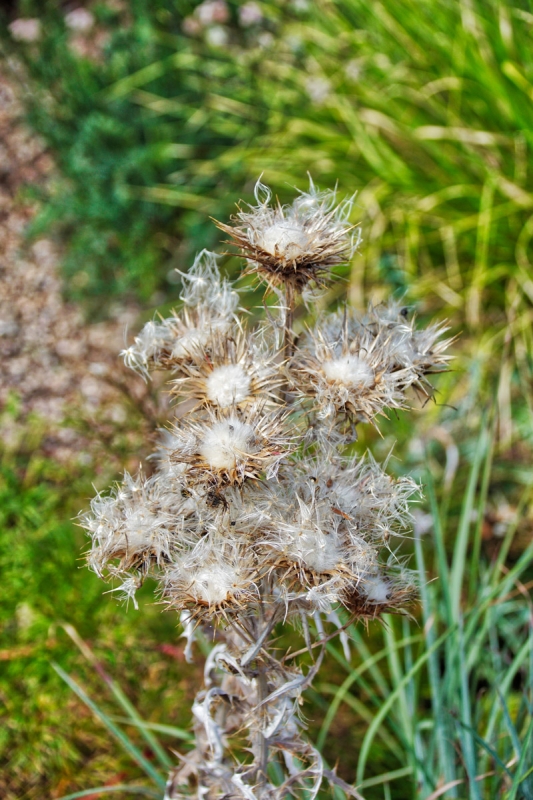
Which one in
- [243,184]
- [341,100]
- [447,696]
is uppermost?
[341,100]

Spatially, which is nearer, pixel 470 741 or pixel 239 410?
pixel 239 410

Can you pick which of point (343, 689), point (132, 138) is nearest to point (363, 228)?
point (132, 138)

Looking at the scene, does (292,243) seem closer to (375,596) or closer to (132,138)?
(375,596)

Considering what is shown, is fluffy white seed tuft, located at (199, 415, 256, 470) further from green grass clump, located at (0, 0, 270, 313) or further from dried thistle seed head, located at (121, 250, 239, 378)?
green grass clump, located at (0, 0, 270, 313)

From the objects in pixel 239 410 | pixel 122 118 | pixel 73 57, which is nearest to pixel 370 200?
pixel 122 118

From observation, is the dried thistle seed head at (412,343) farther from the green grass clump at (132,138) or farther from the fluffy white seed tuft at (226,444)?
the green grass clump at (132,138)

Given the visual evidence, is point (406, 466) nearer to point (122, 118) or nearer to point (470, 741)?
point (470, 741)

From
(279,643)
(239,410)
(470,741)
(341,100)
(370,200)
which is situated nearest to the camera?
(239,410)
